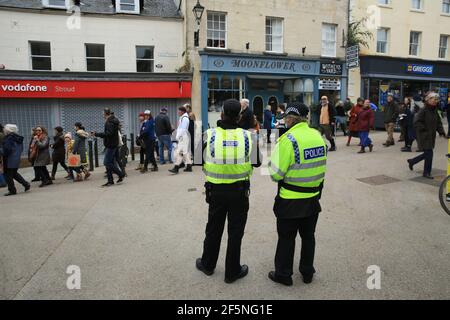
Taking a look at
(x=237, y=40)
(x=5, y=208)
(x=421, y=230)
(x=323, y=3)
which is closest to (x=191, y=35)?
(x=237, y=40)

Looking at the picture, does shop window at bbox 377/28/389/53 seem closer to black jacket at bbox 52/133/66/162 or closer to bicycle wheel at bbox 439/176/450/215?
bicycle wheel at bbox 439/176/450/215

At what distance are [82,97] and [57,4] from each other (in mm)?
4022

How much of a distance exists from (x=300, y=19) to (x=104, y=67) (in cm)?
963

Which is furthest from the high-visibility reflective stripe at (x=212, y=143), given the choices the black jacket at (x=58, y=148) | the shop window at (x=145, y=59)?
the shop window at (x=145, y=59)

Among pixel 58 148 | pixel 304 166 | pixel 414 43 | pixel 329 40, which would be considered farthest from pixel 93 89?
Answer: pixel 414 43

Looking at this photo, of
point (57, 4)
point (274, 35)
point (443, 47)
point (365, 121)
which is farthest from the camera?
point (443, 47)

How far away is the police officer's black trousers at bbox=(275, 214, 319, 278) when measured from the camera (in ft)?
11.8

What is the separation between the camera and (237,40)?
54.4ft

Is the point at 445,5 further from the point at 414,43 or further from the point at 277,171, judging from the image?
the point at 277,171

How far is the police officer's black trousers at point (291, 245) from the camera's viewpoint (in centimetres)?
359

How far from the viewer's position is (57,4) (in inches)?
592

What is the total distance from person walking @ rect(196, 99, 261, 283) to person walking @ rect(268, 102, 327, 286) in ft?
1.05

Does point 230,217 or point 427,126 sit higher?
point 427,126
